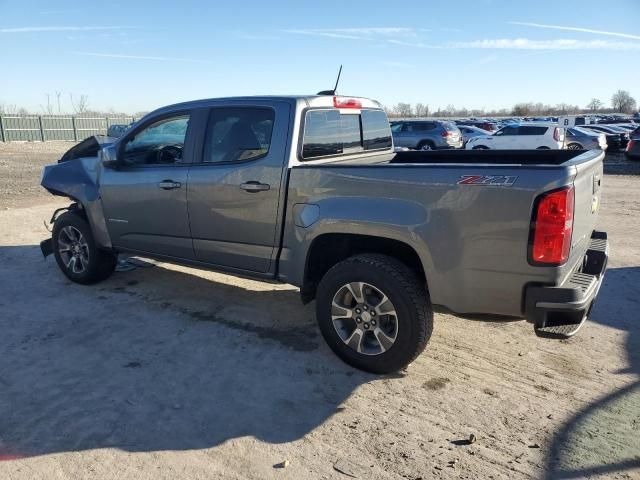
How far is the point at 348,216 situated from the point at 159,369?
69.5 inches

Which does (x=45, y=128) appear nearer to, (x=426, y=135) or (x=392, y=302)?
(x=426, y=135)

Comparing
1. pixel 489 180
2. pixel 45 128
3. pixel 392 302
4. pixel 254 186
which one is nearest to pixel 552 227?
pixel 489 180

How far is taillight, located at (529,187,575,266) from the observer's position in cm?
275

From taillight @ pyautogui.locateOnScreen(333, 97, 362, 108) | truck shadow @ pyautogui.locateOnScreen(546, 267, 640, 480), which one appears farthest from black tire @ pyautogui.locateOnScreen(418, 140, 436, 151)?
truck shadow @ pyautogui.locateOnScreen(546, 267, 640, 480)

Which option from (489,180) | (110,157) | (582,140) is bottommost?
(489,180)

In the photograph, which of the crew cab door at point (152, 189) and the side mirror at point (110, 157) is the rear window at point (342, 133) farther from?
the side mirror at point (110, 157)

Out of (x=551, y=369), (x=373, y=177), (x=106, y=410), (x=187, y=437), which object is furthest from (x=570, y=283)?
(x=106, y=410)

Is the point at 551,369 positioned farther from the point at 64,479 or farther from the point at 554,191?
the point at 64,479

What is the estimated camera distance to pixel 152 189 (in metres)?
4.67

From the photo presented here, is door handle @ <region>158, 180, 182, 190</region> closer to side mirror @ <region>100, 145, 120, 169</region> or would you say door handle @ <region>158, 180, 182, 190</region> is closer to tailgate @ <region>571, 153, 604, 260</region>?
side mirror @ <region>100, 145, 120, 169</region>

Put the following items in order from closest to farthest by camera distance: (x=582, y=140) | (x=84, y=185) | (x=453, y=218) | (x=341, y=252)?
(x=453, y=218), (x=341, y=252), (x=84, y=185), (x=582, y=140)

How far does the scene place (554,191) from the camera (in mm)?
2738

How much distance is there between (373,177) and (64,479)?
8.07 ft

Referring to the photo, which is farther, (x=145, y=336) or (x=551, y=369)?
(x=145, y=336)
